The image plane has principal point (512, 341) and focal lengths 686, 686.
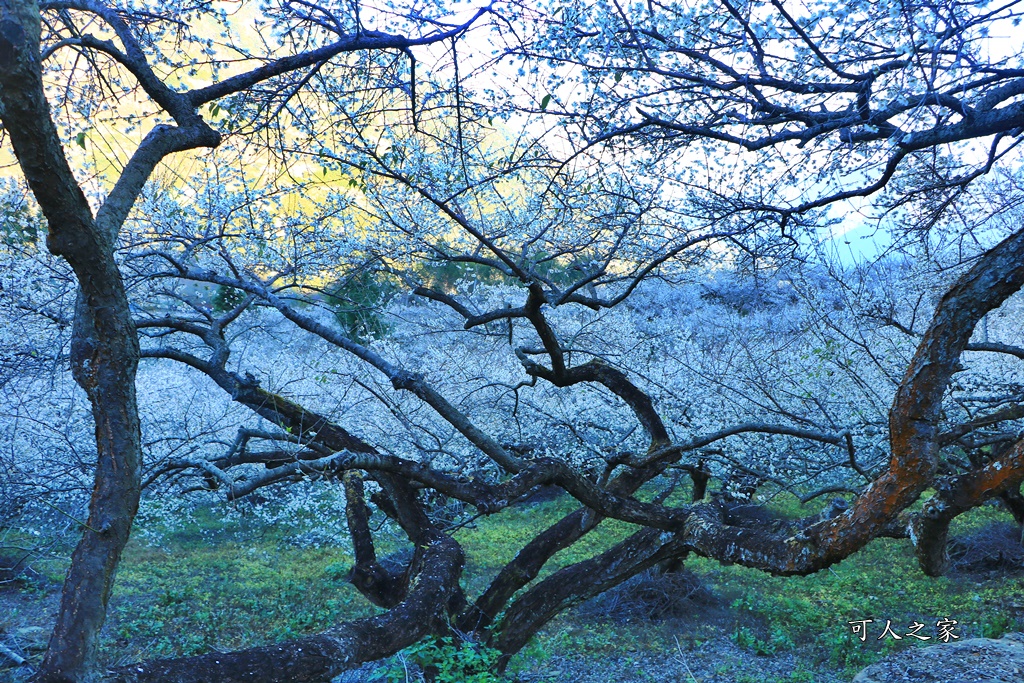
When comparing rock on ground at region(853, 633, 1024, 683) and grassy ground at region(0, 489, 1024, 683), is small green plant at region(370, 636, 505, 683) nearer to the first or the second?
grassy ground at region(0, 489, 1024, 683)

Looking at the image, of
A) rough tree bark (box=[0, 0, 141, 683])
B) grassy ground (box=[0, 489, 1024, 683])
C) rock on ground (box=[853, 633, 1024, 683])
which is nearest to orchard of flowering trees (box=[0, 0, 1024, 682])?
rough tree bark (box=[0, 0, 141, 683])

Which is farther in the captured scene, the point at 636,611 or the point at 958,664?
the point at 636,611

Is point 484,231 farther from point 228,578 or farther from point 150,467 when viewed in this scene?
point 228,578

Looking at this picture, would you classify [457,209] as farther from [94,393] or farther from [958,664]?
[958,664]

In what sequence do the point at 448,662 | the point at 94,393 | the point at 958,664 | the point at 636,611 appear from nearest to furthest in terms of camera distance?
1. the point at 94,393
2. the point at 448,662
3. the point at 958,664
4. the point at 636,611

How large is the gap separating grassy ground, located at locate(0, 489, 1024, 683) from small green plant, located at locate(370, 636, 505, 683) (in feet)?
6.22

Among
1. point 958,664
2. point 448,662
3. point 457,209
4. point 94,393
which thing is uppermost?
point 457,209

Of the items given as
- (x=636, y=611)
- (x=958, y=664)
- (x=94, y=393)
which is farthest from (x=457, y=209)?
(x=636, y=611)

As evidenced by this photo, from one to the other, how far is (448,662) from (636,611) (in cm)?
546

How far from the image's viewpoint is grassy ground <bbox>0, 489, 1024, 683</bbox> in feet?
26.7

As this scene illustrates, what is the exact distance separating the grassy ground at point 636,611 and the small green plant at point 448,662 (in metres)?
1.89

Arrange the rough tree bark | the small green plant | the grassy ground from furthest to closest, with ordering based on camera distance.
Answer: the grassy ground
the small green plant
the rough tree bark

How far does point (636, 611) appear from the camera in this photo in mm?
9891

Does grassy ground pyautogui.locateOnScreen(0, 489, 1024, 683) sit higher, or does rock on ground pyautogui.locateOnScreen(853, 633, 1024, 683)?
grassy ground pyautogui.locateOnScreen(0, 489, 1024, 683)
